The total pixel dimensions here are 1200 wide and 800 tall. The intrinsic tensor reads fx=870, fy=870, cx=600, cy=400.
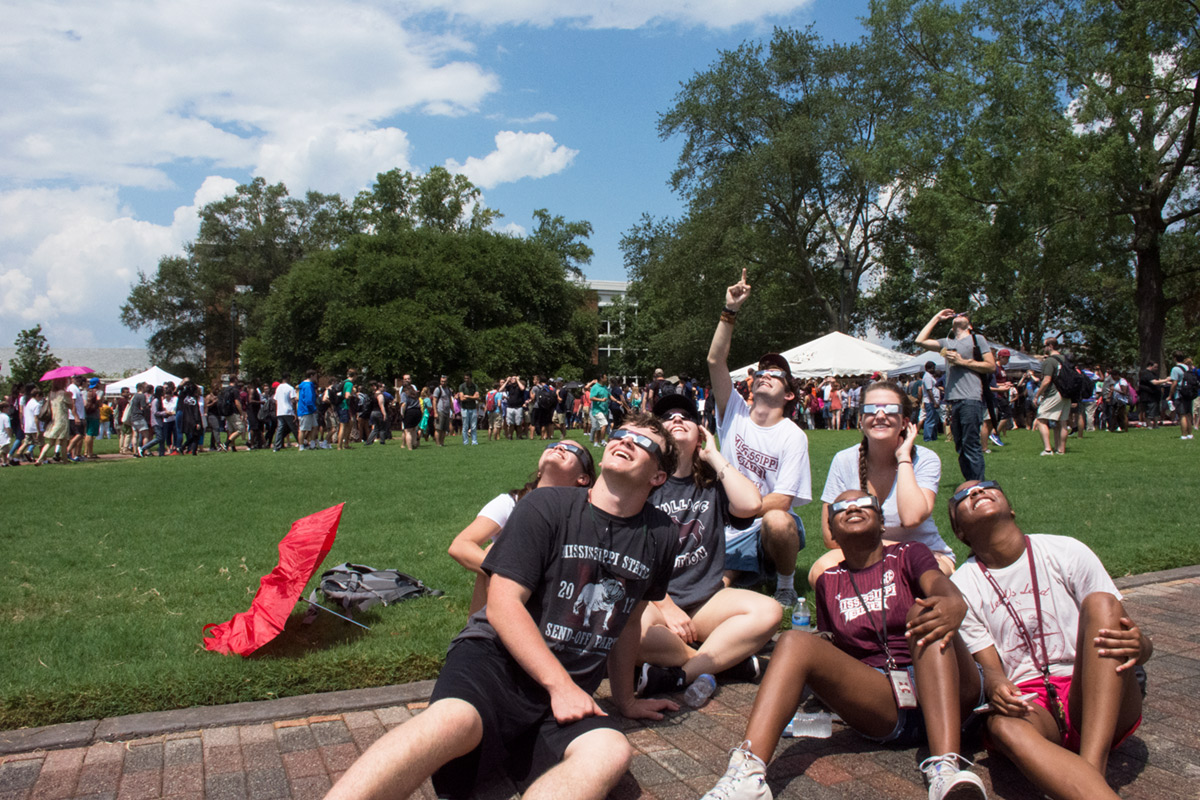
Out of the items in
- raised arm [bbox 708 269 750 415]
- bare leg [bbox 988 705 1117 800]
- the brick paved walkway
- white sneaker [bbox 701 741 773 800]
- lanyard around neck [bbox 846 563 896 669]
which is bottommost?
the brick paved walkway

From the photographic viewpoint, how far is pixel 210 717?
11.8 ft

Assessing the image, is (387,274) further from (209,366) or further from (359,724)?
(359,724)

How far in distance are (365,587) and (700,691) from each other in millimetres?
2366

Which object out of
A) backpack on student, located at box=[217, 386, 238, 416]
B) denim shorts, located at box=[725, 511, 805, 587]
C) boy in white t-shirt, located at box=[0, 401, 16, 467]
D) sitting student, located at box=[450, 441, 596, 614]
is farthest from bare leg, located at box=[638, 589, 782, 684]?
backpack on student, located at box=[217, 386, 238, 416]

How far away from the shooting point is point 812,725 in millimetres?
3416

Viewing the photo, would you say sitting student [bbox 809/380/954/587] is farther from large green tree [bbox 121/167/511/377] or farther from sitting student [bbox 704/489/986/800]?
large green tree [bbox 121/167/511/377]

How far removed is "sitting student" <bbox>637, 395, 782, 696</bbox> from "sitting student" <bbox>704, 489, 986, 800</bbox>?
636 mm

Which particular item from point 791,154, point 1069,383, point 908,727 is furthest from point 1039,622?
point 791,154

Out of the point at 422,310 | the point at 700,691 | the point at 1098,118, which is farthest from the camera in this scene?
the point at 422,310

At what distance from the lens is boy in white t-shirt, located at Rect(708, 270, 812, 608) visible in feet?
16.6

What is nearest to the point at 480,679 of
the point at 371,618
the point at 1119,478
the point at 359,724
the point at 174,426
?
the point at 359,724

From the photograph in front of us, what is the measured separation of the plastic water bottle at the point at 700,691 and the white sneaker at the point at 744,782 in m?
1.04

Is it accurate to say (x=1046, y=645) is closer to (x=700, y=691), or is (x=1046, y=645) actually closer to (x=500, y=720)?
(x=700, y=691)

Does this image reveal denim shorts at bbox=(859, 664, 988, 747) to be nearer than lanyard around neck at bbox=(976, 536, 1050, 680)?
No
